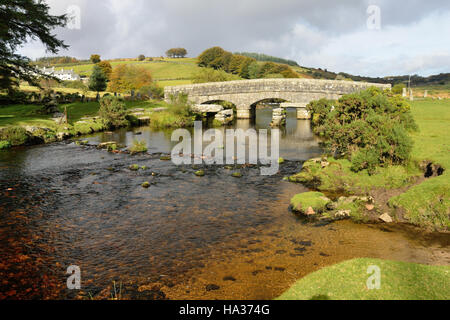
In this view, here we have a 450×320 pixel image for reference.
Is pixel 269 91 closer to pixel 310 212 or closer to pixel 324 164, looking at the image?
pixel 324 164

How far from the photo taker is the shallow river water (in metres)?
10.7

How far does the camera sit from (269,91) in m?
62.9

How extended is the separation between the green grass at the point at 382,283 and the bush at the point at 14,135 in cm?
3419

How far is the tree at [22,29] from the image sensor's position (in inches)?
1350

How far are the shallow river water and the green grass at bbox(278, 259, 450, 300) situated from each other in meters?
1.45

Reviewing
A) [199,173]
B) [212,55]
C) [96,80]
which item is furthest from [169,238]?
[212,55]

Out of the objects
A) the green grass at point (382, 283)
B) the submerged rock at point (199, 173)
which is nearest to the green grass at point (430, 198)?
the green grass at point (382, 283)

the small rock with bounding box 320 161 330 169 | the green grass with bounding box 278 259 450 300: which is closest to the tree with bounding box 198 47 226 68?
the small rock with bounding box 320 161 330 169

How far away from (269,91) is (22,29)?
4218 centimetres

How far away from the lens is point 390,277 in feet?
29.2

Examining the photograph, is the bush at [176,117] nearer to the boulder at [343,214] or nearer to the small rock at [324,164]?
the small rock at [324,164]

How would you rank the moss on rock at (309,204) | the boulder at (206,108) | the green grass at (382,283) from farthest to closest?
1. the boulder at (206,108)
2. the moss on rock at (309,204)
3. the green grass at (382,283)

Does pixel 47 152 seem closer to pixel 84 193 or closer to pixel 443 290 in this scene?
pixel 84 193
